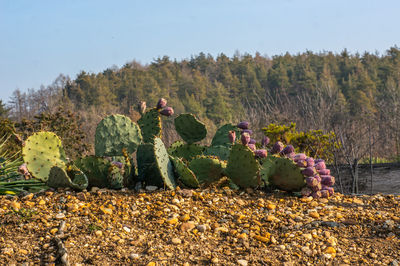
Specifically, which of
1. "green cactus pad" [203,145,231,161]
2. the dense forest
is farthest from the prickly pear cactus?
the dense forest

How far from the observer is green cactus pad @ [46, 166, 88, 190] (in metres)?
3.19

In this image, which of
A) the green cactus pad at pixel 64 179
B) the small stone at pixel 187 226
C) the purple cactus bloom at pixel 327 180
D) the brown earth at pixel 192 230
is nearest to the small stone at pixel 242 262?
the brown earth at pixel 192 230

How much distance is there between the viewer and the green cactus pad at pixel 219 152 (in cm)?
404

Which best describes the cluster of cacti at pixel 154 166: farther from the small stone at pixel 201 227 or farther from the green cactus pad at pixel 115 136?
the small stone at pixel 201 227

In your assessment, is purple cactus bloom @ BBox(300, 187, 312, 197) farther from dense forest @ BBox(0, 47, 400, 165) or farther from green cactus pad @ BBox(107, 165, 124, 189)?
dense forest @ BBox(0, 47, 400, 165)

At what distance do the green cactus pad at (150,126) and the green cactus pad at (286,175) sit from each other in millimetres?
1102

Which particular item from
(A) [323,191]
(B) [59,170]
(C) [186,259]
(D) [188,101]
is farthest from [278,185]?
(D) [188,101]

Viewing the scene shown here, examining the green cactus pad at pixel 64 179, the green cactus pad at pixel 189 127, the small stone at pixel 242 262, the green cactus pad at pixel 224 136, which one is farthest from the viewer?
the green cactus pad at pixel 224 136

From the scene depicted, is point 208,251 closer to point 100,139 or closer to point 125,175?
point 125,175

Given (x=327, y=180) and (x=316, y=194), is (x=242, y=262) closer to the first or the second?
(x=316, y=194)

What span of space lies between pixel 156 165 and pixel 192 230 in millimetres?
826

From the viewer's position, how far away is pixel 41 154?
11.5ft

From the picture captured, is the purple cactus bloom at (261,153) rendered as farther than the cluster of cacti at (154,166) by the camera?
Yes

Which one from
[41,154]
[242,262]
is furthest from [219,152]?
[242,262]
